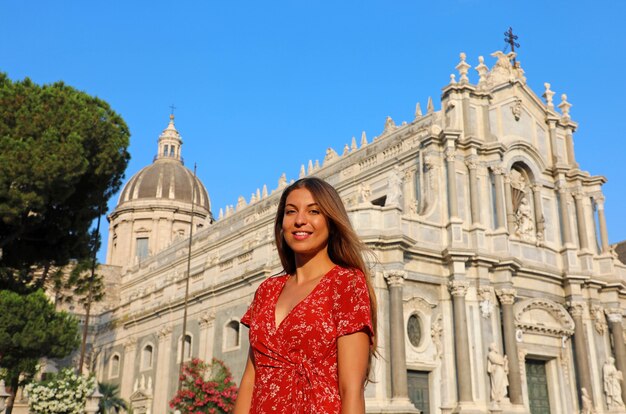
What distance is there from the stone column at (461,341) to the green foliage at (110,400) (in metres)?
19.3

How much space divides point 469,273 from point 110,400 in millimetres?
21730

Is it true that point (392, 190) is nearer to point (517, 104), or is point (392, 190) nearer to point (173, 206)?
point (517, 104)

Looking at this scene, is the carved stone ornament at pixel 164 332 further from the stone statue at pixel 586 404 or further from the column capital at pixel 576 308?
the stone statue at pixel 586 404

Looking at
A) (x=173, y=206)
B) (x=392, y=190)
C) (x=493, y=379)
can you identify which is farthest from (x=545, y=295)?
(x=173, y=206)

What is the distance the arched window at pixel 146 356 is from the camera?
36.1 m

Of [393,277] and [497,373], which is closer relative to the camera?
[393,277]

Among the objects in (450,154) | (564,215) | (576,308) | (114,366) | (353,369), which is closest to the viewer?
(353,369)

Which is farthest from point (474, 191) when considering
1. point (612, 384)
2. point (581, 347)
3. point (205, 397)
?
point (205, 397)

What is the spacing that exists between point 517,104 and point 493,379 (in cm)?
1283

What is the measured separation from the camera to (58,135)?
19.5 m

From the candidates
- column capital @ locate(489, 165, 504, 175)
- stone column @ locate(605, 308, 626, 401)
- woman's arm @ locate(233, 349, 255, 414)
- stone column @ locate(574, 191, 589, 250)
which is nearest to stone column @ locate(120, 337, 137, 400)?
column capital @ locate(489, 165, 504, 175)

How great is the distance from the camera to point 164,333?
113ft

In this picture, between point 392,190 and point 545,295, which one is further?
point 545,295

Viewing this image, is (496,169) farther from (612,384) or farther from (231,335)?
(231,335)
